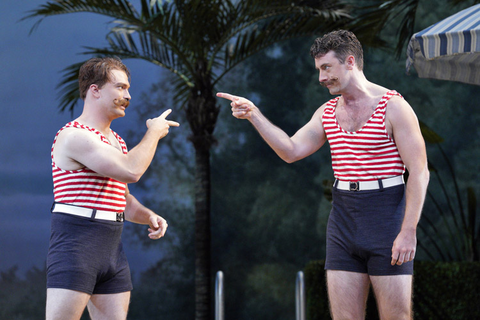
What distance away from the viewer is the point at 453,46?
314 cm

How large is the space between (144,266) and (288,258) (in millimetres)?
2328

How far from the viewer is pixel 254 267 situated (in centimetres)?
880

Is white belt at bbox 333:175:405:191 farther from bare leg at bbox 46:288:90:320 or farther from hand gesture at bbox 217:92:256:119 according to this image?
bare leg at bbox 46:288:90:320

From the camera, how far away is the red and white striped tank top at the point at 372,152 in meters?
2.47

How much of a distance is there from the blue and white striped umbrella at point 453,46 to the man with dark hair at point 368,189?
82 cm

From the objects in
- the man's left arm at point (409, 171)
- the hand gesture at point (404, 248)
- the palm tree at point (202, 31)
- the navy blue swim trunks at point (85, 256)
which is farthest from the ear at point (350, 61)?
the palm tree at point (202, 31)

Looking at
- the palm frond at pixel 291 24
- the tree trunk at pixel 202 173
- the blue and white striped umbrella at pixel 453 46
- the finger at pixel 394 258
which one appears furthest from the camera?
the tree trunk at pixel 202 173

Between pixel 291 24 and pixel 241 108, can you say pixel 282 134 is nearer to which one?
pixel 241 108

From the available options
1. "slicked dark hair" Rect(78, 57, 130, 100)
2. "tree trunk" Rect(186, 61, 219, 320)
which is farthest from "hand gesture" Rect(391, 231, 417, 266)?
"tree trunk" Rect(186, 61, 219, 320)

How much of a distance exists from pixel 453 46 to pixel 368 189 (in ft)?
4.06

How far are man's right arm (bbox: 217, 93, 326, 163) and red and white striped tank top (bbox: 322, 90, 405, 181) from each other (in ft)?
0.86

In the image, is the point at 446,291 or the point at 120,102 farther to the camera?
the point at 446,291

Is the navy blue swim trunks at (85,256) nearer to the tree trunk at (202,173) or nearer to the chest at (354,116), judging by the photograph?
the chest at (354,116)

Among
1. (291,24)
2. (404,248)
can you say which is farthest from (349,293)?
(291,24)
